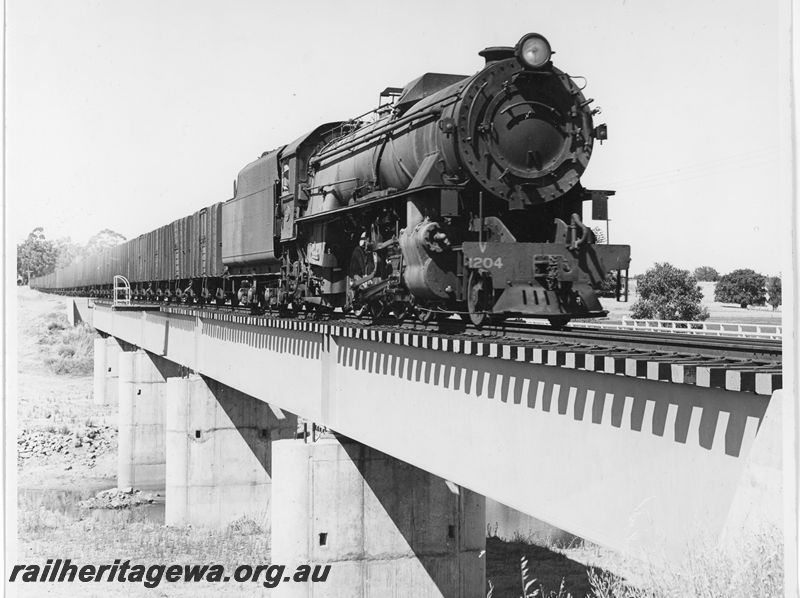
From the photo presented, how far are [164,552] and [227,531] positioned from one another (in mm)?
3303

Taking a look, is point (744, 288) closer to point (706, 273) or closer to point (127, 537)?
point (706, 273)

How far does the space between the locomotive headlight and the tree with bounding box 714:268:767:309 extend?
1383 inches

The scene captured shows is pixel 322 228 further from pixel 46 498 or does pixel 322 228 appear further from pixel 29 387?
pixel 29 387

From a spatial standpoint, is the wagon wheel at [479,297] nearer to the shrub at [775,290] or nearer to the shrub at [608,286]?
the shrub at [608,286]

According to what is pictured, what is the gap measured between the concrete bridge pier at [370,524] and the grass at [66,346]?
144ft

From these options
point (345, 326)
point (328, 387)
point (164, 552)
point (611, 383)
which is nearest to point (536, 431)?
point (611, 383)

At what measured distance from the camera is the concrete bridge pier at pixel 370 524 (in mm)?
16406

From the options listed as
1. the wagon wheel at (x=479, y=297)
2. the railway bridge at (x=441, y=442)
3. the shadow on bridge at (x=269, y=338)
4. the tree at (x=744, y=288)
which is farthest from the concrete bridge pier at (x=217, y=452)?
the tree at (x=744, y=288)

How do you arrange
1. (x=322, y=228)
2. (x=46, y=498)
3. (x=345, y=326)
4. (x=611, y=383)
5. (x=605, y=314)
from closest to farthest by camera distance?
(x=611, y=383)
(x=605, y=314)
(x=345, y=326)
(x=322, y=228)
(x=46, y=498)

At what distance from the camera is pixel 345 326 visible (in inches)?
580

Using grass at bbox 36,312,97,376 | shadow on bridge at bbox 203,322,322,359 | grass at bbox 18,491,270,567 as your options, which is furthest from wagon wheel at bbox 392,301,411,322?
grass at bbox 36,312,97,376

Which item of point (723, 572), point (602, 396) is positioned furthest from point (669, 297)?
point (723, 572)

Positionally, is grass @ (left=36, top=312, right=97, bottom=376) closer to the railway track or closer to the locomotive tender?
the locomotive tender

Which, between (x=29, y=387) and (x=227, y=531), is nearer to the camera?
(x=227, y=531)
